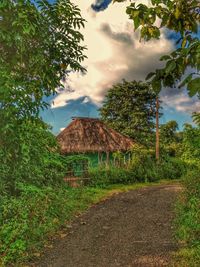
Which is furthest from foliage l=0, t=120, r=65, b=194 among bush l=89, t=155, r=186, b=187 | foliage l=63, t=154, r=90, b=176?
bush l=89, t=155, r=186, b=187

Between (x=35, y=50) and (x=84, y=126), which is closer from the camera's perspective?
(x=35, y=50)

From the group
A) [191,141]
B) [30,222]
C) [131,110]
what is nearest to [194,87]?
[30,222]

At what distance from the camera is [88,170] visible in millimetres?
20438

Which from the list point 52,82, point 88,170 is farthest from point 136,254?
point 88,170

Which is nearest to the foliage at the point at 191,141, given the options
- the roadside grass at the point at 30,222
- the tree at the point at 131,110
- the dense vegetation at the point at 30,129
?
the dense vegetation at the point at 30,129

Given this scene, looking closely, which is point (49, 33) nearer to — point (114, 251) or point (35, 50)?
point (35, 50)

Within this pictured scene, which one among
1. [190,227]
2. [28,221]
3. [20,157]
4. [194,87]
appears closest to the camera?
[194,87]

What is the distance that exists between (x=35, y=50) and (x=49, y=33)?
887 mm

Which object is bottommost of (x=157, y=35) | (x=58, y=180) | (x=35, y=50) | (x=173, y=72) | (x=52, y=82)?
(x=58, y=180)

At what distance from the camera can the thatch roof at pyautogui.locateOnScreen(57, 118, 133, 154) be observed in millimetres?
26406

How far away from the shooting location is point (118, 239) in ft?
28.3

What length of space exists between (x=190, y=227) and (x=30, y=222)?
413 cm

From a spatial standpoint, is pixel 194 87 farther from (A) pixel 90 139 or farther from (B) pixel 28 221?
Answer: (A) pixel 90 139

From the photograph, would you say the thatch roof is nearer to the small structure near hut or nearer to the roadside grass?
the small structure near hut
